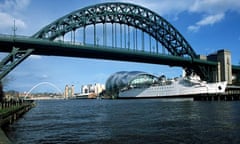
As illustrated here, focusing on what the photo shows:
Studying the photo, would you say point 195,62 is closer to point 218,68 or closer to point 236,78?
point 218,68

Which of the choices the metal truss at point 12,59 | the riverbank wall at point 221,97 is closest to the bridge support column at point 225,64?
the riverbank wall at point 221,97

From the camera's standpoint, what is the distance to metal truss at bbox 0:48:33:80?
135 feet

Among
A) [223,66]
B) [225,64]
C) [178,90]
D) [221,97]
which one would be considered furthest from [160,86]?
[221,97]

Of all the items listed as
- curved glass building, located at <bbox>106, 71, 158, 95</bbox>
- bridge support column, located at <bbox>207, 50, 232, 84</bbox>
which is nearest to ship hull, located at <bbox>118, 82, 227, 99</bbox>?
bridge support column, located at <bbox>207, 50, 232, 84</bbox>

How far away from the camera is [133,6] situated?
215 ft

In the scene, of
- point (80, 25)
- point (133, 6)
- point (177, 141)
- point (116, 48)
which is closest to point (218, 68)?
point (133, 6)

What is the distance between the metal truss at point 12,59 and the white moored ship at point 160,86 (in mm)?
52911

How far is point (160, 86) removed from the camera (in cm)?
10362

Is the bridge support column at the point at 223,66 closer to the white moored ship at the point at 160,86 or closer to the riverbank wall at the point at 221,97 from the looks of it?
the white moored ship at the point at 160,86

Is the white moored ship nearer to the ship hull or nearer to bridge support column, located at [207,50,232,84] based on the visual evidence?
the ship hull

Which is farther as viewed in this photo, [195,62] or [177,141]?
[195,62]

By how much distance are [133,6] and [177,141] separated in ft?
175

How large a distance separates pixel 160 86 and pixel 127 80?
127ft

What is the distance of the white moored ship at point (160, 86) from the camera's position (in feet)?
277
